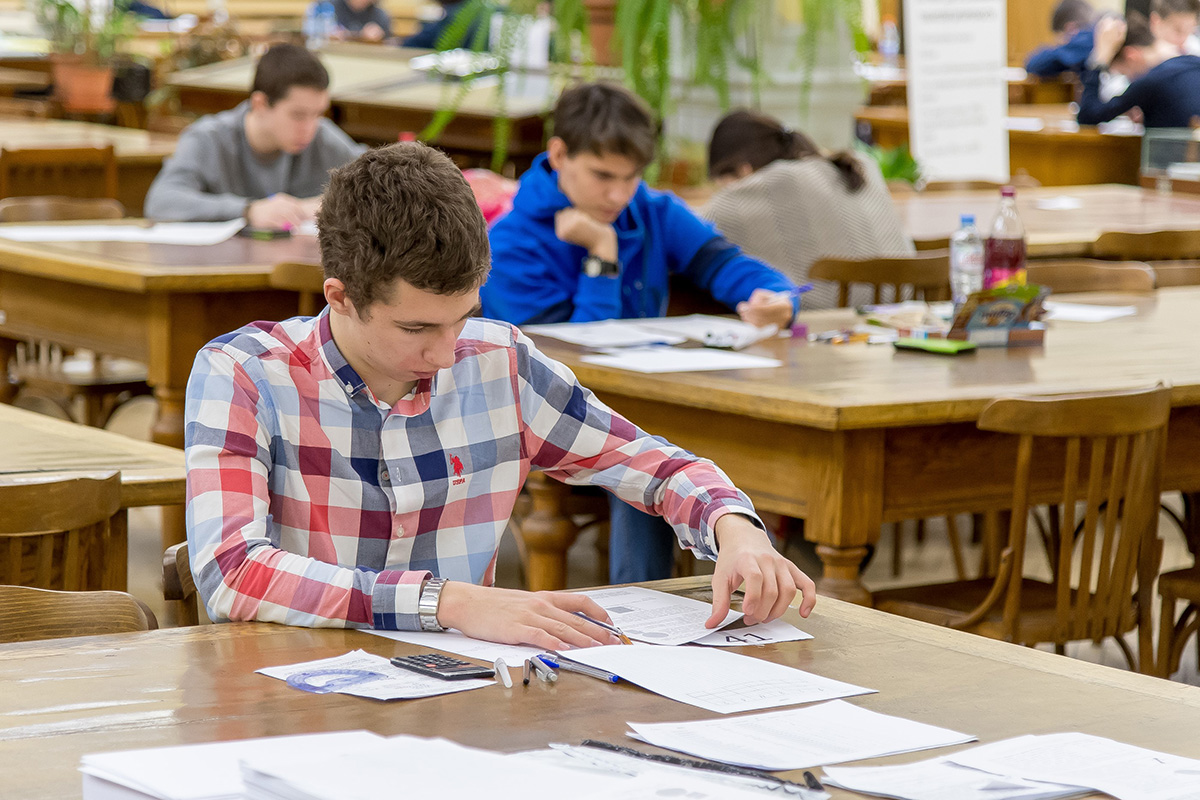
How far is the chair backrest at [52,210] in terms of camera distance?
4.61 m

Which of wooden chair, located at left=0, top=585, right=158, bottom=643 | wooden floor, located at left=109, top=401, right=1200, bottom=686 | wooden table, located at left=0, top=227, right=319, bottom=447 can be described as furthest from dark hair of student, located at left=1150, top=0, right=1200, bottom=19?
wooden chair, located at left=0, top=585, right=158, bottom=643

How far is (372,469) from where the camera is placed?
177cm

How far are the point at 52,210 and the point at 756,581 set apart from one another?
3.50 meters

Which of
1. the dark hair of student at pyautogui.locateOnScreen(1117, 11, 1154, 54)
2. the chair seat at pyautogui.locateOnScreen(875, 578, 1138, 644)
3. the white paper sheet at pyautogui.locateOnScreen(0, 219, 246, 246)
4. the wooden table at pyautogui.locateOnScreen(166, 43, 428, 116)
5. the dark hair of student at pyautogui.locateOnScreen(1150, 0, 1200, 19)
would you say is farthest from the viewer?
the dark hair of student at pyautogui.locateOnScreen(1117, 11, 1154, 54)

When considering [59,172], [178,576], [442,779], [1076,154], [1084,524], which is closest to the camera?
[442,779]

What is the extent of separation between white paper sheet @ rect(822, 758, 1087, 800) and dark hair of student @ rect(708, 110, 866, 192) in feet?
9.45

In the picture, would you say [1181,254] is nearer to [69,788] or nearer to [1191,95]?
[1191,95]

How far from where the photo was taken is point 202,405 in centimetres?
168

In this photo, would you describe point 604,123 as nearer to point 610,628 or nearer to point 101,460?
point 101,460

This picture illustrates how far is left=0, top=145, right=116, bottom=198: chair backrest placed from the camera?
5.89m

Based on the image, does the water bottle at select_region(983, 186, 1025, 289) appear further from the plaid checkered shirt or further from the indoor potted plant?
the indoor potted plant

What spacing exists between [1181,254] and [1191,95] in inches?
128

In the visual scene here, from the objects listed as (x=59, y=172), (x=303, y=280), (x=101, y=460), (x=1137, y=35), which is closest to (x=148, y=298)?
(x=303, y=280)

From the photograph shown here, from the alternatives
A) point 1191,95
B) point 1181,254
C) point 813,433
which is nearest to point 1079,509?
point 1181,254
